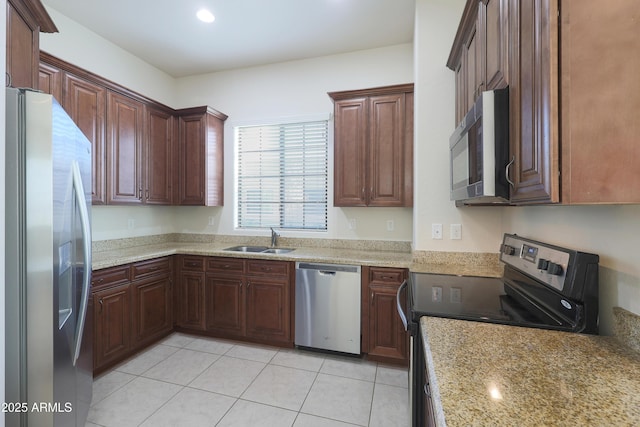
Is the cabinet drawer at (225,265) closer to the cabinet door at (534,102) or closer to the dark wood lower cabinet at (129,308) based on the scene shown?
the dark wood lower cabinet at (129,308)

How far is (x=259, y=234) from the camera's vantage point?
347cm

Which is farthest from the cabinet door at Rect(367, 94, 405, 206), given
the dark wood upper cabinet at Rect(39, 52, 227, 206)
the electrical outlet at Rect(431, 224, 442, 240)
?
the dark wood upper cabinet at Rect(39, 52, 227, 206)

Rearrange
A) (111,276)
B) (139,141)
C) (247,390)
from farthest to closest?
1. (139,141)
2. (111,276)
3. (247,390)

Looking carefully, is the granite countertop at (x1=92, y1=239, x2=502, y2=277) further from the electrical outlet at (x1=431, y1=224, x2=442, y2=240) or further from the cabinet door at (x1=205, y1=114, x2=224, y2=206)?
the cabinet door at (x1=205, y1=114, x2=224, y2=206)

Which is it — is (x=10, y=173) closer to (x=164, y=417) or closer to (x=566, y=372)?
(x=164, y=417)

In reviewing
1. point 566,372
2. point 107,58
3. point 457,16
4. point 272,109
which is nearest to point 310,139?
point 272,109

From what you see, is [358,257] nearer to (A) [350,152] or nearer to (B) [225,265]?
(A) [350,152]

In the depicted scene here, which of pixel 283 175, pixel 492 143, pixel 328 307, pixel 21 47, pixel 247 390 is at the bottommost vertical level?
pixel 247 390

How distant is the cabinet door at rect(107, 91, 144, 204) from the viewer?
2689 mm

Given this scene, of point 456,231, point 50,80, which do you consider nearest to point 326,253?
point 456,231

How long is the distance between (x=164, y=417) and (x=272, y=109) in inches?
118

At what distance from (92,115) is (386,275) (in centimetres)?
289

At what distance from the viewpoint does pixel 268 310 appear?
2773mm

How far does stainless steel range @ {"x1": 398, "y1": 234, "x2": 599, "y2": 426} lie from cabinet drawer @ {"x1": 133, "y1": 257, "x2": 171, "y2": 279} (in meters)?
2.35
